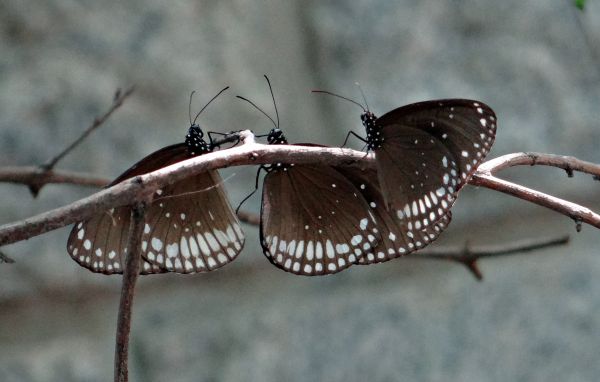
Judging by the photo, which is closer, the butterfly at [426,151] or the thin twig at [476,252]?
the butterfly at [426,151]

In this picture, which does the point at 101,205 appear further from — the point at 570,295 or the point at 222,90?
the point at 570,295

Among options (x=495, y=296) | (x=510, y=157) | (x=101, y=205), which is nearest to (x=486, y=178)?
(x=510, y=157)

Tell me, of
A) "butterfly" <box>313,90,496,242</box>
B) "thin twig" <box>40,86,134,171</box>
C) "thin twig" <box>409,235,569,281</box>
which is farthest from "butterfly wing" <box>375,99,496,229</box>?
"thin twig" <box>40,86,134,171</box>

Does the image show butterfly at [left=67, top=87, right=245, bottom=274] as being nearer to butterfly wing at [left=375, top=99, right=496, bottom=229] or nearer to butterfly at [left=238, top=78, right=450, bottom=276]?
butterfly at [left=238, top=78, right=450, bottom=276]

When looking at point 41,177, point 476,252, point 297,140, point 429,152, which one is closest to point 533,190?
point 429,152

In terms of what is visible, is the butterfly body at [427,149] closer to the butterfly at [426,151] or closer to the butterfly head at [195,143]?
the butterfly at [426,151]

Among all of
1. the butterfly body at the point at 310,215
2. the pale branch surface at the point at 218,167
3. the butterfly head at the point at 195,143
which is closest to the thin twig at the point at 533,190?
the pale branch surface at the point at 218,167

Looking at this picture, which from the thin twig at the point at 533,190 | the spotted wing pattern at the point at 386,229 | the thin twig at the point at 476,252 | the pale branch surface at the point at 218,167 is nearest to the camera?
the pale branch surface at the point at 218,167
